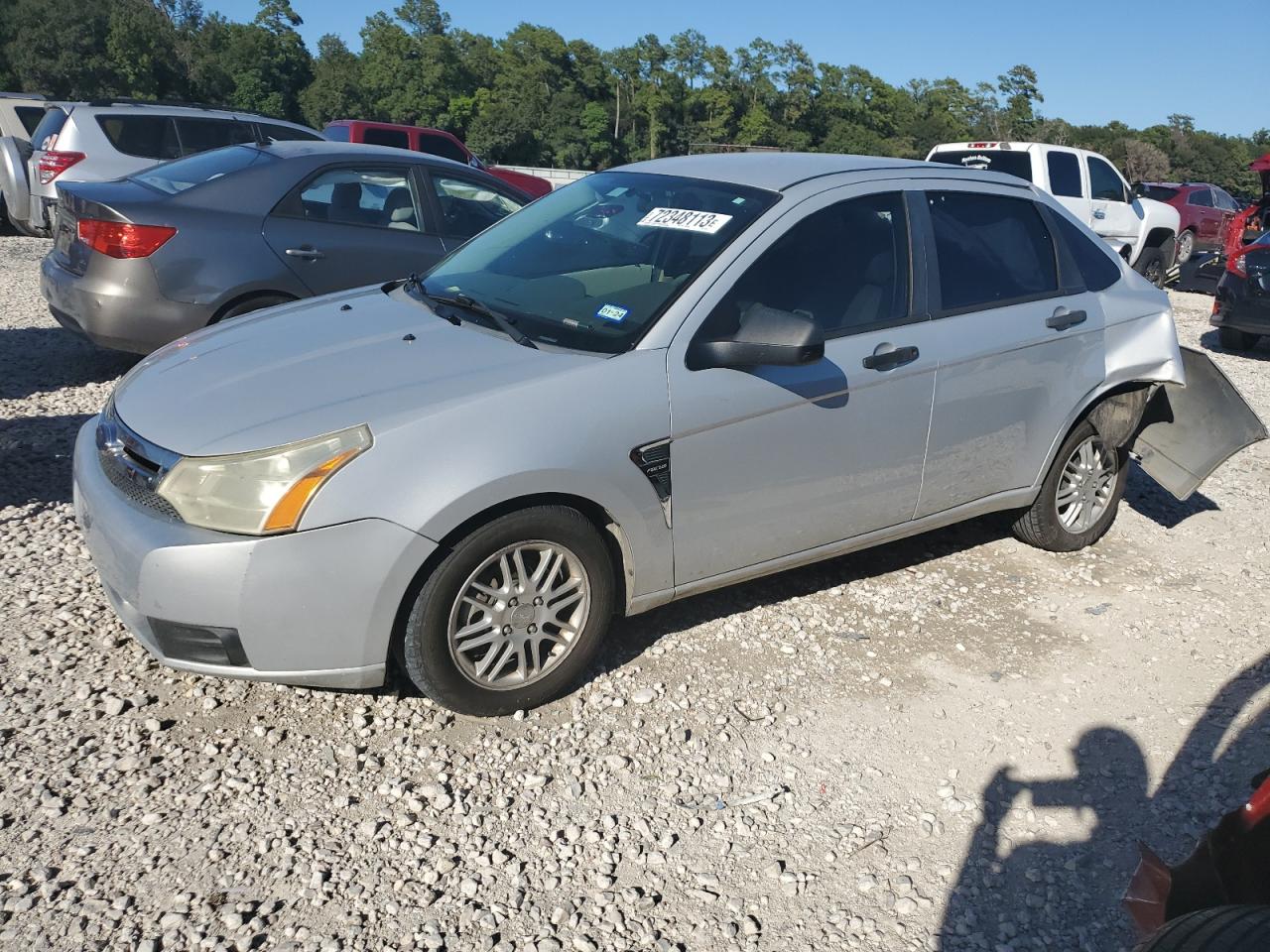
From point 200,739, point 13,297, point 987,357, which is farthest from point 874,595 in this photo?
point 13,297

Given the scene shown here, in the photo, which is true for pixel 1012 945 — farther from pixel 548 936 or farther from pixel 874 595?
pixel 874 595

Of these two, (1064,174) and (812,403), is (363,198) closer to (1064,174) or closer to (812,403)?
(812,403)

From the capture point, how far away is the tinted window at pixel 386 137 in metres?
17.2

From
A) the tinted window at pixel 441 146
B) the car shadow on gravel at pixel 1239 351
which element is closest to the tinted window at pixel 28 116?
the tinted window at pixel 441 146

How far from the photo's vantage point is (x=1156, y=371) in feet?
16.4

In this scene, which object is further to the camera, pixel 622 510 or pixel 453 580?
pixel 622 510

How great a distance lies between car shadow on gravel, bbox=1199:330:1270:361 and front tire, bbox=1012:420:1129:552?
716 cm

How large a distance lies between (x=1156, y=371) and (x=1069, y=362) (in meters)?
0.63

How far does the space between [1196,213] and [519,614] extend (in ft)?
70.1

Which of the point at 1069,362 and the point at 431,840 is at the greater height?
the point at 1069,362

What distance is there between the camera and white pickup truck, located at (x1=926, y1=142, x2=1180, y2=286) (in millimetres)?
14086

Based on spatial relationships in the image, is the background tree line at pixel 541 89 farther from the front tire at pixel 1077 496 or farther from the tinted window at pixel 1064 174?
the front tire at pixel 1077 496

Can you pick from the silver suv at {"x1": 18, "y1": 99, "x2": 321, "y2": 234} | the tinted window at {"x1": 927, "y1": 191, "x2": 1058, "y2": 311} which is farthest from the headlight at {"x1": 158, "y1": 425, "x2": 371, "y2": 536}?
the silver suv at {"x1": 18, "y1": 99, "x2": 321, "y2": 234}

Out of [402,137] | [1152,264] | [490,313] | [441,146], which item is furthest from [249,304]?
[1152,264]
